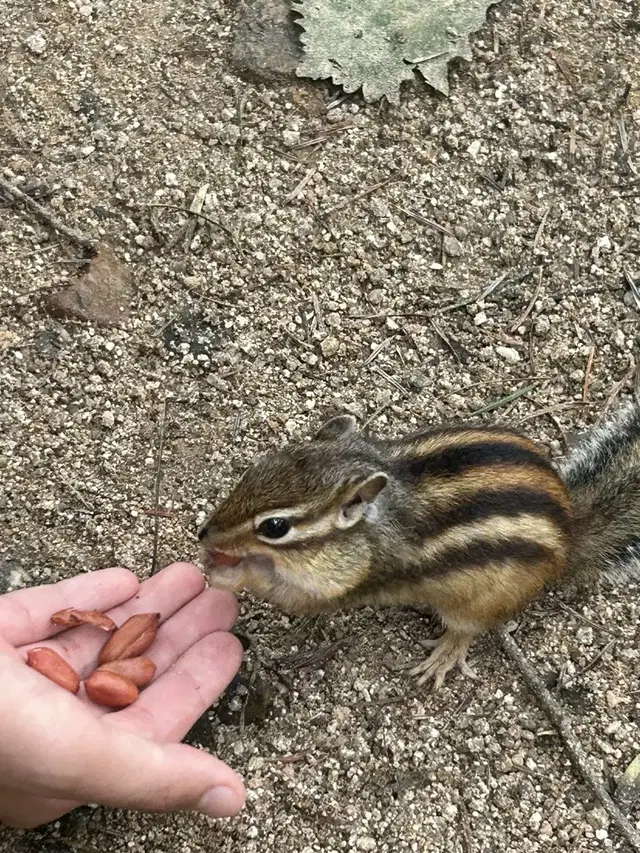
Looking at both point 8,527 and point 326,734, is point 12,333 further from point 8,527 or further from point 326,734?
point 326,734

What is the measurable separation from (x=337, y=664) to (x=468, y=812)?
692mm

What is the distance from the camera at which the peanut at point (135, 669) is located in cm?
286

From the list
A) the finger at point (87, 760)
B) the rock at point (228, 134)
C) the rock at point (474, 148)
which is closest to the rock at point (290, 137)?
the rock at point (228, 134)

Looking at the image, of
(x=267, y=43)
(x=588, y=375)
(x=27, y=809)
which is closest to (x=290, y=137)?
(x=267, y=43)

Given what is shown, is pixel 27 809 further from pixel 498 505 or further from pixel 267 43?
pixel 267 43

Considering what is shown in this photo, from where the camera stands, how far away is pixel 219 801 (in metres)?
2.52

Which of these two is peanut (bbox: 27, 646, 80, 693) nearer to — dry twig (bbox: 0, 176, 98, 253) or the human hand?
the human hand

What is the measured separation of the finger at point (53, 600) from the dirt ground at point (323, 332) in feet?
1.15

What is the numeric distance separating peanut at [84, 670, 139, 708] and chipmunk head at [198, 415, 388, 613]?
0.47 meters

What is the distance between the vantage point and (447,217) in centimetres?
410

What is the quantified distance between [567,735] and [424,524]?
0.98 m

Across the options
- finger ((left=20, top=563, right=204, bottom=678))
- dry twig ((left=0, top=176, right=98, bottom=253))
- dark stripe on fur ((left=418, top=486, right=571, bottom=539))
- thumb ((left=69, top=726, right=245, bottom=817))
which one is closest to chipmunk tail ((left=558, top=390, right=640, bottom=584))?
dark stripe on fur ((left=418, top=486, right=571, bottom=539))

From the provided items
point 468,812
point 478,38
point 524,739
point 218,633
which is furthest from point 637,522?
point 478,38

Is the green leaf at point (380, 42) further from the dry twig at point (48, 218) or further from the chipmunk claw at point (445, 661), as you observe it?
the chipmunk claw at point (445, 661)
